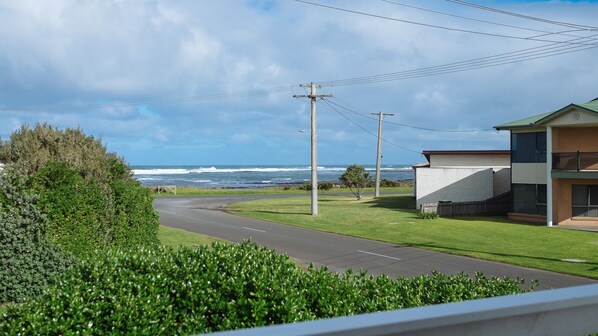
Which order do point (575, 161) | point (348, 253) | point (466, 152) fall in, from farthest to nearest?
point (466, 152)
point (575, 161)
point (348, 253)

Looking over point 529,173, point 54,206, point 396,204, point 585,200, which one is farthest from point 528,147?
point 54,206

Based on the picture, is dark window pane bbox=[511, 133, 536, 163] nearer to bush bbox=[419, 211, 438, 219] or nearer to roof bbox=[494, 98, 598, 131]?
roof bbox=[494, 98, 598, 131]

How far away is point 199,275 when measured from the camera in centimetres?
670

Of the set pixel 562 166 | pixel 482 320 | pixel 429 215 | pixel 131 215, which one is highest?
pixel 562 166

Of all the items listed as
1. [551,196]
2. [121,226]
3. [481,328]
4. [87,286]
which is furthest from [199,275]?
[551,196]

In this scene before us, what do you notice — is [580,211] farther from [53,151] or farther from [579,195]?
[53,151]

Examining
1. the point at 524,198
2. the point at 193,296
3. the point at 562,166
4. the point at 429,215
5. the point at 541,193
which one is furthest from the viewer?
the point at 429,215

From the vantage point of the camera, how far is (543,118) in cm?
3628

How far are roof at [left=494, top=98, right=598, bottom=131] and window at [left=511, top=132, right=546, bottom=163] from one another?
0.76 metres

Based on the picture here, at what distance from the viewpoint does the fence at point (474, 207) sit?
41719 mm

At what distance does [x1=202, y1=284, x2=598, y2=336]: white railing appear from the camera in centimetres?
201

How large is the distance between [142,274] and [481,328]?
16.3 ft

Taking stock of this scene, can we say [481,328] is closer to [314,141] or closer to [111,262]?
[111,262]

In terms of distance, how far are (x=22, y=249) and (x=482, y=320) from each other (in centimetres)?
1195
